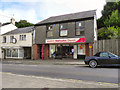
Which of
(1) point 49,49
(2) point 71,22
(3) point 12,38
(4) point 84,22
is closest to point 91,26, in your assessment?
(4) point 84,22

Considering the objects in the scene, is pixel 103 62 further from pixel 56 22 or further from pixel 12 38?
pixel 12 38

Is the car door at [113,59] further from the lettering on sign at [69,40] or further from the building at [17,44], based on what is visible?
the building at [17,44]

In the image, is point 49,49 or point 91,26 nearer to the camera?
point 91,26

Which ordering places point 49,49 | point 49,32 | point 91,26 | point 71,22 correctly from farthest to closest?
point 49,49 → point 49,32 → point 71,22 → point 91,26

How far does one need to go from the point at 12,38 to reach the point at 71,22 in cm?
1440

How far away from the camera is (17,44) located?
22.5m

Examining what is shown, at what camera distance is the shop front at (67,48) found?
1711 cm

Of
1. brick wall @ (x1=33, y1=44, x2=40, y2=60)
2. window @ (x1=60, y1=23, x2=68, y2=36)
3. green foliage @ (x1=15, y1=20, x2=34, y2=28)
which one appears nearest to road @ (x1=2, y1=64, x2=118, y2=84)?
window @ (x1=60, y1=23, x2=68, y2=36)

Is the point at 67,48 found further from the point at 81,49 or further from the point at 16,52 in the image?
the point at 16,52

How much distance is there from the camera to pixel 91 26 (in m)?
15.6

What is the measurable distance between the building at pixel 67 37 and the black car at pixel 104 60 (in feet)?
17.9

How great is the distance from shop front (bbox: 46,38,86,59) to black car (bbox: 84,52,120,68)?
6.24m

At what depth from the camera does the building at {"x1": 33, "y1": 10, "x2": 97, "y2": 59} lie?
15.9m

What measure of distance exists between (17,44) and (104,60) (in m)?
18.8
